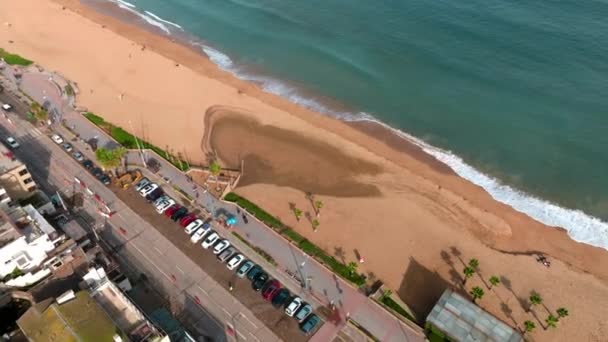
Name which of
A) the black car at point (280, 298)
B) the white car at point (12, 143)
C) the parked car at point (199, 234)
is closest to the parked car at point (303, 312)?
the black car at point (280, 298)

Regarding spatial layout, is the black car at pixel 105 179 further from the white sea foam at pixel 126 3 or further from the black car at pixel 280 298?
the white sea foam at pixel 126 3

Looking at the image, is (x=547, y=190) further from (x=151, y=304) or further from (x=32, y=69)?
(x=32, y=69)

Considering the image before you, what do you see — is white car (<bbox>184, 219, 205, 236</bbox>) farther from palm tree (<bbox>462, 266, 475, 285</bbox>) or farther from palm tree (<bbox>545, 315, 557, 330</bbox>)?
palm tree (<bbox>545, 315, 557, 330</bbox>)

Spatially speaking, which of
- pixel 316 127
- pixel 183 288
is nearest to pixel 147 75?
pixel 316 127

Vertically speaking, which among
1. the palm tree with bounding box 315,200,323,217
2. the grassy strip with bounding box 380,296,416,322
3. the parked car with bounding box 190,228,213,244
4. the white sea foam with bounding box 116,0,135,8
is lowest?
the grassy strip with bounding box 380,296,416,322

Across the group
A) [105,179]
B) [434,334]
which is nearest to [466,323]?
[434,334]

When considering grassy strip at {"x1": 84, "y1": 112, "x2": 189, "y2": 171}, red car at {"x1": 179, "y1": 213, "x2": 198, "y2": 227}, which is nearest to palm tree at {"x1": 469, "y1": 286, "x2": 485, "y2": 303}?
red car at {"x1": 179, "y1": 213, "x2": 198, "y2": 227}
